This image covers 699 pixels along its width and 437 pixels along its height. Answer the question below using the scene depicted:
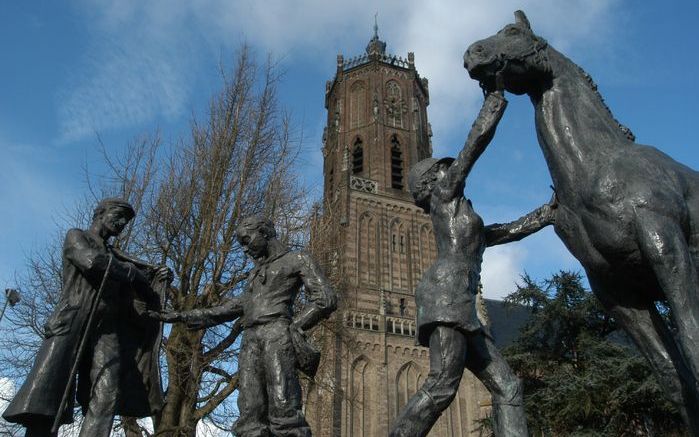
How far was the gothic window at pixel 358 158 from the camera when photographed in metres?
40.6

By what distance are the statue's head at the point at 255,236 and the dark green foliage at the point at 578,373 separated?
1311 cm

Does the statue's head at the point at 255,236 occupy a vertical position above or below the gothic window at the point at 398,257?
below

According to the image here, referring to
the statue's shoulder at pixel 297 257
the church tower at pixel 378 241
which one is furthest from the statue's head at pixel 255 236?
the church tower at pixel 378 241

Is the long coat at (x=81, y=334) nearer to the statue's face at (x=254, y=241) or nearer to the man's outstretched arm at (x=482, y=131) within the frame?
the statue's face at (x=254, y=241)

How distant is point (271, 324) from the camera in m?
3.79

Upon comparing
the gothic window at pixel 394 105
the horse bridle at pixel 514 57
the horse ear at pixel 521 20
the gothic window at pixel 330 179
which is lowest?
the horse bridle at pixel 514 57

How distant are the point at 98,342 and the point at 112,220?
34.5 inches

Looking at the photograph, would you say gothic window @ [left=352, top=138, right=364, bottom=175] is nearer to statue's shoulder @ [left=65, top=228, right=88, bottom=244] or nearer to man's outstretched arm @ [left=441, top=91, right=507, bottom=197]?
statue's shoulder @ [left=65, top=228, right=88, bottom=244]

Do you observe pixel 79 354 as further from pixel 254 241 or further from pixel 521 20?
pixel 521 20

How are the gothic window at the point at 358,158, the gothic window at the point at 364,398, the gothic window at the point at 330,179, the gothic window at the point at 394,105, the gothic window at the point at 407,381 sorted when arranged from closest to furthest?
1. the gothic window at the point at 364,398
2. the gothic window at the point at 407,381
3. the gothic window at the point at 330,179
4. the gothic window at the point at 358,158
5. the gothic window at the point at 394,105

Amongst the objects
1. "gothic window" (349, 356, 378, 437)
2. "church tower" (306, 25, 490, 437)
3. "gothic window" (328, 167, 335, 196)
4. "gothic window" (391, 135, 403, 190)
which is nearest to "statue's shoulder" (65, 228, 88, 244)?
"church tower" (306, 25, 490, 437)

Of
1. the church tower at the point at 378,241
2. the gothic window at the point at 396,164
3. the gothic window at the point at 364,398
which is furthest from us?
the gothic window at the point at 396,164

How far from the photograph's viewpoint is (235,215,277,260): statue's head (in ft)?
13.5

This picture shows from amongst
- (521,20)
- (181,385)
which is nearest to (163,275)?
(521,20)
